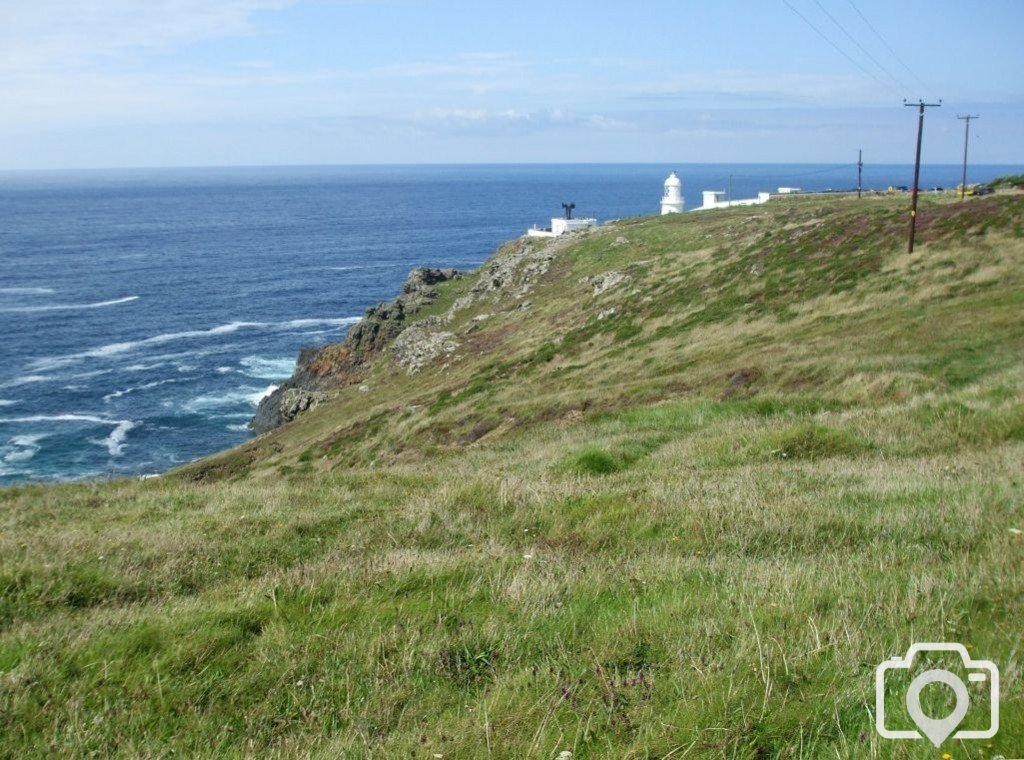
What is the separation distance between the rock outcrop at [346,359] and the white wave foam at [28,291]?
5201cm

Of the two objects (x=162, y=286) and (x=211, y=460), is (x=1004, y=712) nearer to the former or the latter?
(x=211, y=460)

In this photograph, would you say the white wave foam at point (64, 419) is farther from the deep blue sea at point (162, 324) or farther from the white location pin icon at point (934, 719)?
the white location pin icon at point (934, 719)

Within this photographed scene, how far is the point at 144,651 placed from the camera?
5.73m

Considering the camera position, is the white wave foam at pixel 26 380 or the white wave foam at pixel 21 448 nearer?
the white wave foam at pixel 21 448

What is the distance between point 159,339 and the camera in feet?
251

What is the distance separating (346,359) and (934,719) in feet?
200

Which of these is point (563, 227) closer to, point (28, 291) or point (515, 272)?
point (515, 272)

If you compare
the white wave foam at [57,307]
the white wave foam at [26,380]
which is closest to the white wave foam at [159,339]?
the white wave foam at [26,380]

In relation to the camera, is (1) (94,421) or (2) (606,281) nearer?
(1) (94,421)

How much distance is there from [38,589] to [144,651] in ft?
7.90

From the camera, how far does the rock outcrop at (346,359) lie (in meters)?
53.9

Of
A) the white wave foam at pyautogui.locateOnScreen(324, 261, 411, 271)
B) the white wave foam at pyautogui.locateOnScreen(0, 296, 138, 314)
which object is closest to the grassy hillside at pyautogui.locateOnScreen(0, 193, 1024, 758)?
the white wave foam at pyautogui.locateOnScreen(0, 296, 138, 314)

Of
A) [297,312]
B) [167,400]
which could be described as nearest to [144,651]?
[167,400]

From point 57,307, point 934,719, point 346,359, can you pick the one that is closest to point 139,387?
point 346,359
